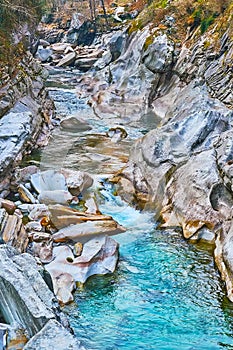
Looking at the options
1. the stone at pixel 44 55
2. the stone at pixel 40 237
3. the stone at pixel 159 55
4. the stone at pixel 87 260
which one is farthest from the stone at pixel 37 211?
the stone at pixel 44 55

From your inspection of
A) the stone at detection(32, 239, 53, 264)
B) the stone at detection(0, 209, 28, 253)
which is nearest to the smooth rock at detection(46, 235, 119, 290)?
the stone at detection(32, 239, 53, 264)

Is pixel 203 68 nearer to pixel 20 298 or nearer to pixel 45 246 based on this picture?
pixel 45 246

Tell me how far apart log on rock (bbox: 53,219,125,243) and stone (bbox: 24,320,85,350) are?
17.4 feet

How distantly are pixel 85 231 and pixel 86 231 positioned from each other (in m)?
0.03

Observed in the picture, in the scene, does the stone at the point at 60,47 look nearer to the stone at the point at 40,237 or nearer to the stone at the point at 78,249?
the stone at the point at 40,237

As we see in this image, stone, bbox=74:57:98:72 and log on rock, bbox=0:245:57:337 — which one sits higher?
log on rock, bbox=0:245:57:337

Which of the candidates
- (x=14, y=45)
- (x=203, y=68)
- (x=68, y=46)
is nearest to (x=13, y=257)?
(x=14, y=45)

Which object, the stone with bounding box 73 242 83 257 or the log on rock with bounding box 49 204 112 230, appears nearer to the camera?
the stone with bounding box 73 242 83 257

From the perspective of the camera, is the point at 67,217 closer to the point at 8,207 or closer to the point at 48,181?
the point at 8,207

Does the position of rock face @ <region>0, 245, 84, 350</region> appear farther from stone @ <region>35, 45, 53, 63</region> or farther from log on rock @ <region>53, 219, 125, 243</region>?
stone @ <region>35, 45, 53, 63</region>

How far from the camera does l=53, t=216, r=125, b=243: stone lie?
37.4ft

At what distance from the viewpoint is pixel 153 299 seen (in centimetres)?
951

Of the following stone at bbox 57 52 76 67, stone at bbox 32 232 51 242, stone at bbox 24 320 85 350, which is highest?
stone at bbox 24 320 85 350

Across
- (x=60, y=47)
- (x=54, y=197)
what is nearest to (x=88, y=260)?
(x=54, y=197)
